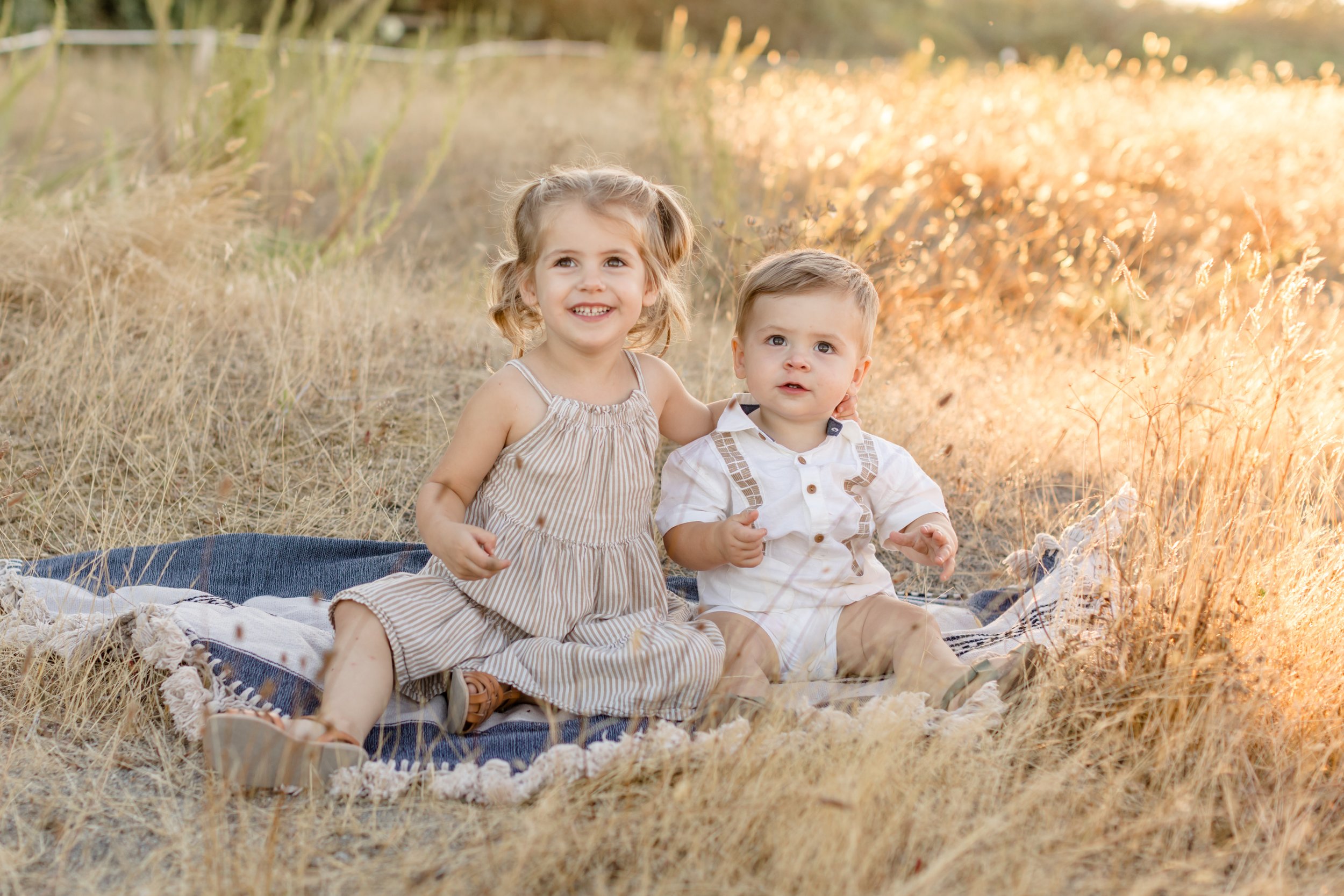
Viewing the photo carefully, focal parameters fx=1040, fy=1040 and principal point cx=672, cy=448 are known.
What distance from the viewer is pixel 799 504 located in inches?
92.6

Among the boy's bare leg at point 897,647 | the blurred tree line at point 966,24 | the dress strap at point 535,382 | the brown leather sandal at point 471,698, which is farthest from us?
the blurred tree line at point 966,24

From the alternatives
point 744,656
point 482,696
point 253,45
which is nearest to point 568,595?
point 482,696

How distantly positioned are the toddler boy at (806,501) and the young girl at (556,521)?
126 millimetres

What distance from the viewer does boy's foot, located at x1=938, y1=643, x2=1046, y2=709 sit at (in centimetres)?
205

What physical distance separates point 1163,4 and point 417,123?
1515 cm

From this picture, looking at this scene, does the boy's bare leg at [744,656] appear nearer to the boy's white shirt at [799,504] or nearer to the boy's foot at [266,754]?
the boy's white shirt at [799,504]

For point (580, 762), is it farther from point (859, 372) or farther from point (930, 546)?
point (859, 372)

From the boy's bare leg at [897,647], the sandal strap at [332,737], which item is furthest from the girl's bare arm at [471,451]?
the boy's bare leg at [897,647]

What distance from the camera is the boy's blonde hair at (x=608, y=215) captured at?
2.25 m

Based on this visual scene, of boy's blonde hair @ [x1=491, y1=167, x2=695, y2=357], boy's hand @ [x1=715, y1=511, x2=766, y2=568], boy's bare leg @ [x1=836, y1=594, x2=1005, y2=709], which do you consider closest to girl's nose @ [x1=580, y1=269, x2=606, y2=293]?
boy's blonde hair @ [x1=491, y1=167, x2=695, y2=357]

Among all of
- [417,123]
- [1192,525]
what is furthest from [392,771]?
[417,123]

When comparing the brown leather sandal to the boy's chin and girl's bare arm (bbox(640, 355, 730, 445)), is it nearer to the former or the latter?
girl's bare arm (bbox(640, 355, 730, 445))

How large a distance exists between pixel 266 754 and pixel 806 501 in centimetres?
121

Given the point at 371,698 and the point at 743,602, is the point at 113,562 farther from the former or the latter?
the point at 743,602
